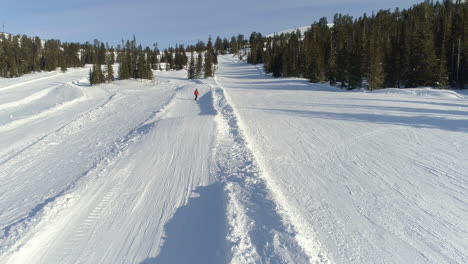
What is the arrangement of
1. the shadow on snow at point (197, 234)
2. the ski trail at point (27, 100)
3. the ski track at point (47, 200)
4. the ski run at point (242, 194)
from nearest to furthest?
the shadow on snow at point (197, 234) < the ski run at point (242, 194) < the ski track at point (47, 200) < the ski trail at point (27, 100)

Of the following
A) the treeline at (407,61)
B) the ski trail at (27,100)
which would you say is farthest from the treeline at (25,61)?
the treeline at (407,61)

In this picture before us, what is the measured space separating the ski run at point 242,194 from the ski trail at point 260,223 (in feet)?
0.10

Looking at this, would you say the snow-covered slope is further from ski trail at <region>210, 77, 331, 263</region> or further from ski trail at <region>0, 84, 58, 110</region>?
ski trail at <region>0, 84, 58, 110</region>

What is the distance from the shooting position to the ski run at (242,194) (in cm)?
538

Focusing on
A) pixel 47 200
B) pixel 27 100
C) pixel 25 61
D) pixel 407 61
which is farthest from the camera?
pixel 25 61

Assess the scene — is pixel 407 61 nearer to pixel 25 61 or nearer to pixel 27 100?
pixel 27 100

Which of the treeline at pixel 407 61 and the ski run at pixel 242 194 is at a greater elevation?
the treeline at pixel 407 61

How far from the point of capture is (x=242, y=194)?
743 cm

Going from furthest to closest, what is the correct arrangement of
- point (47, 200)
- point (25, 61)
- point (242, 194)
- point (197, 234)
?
point (25, 61) → point (47, 200) → point (242, 194) → point (197, 234)

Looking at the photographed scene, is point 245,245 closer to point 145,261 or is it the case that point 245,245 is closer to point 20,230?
point 145,261

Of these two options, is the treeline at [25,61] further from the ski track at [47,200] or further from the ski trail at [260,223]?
the ski trail at [260,223]

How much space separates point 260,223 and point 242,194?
1.49m

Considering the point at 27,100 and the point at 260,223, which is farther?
the point at 27,100

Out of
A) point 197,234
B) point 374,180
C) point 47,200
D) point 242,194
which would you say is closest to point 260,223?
point 197,234
